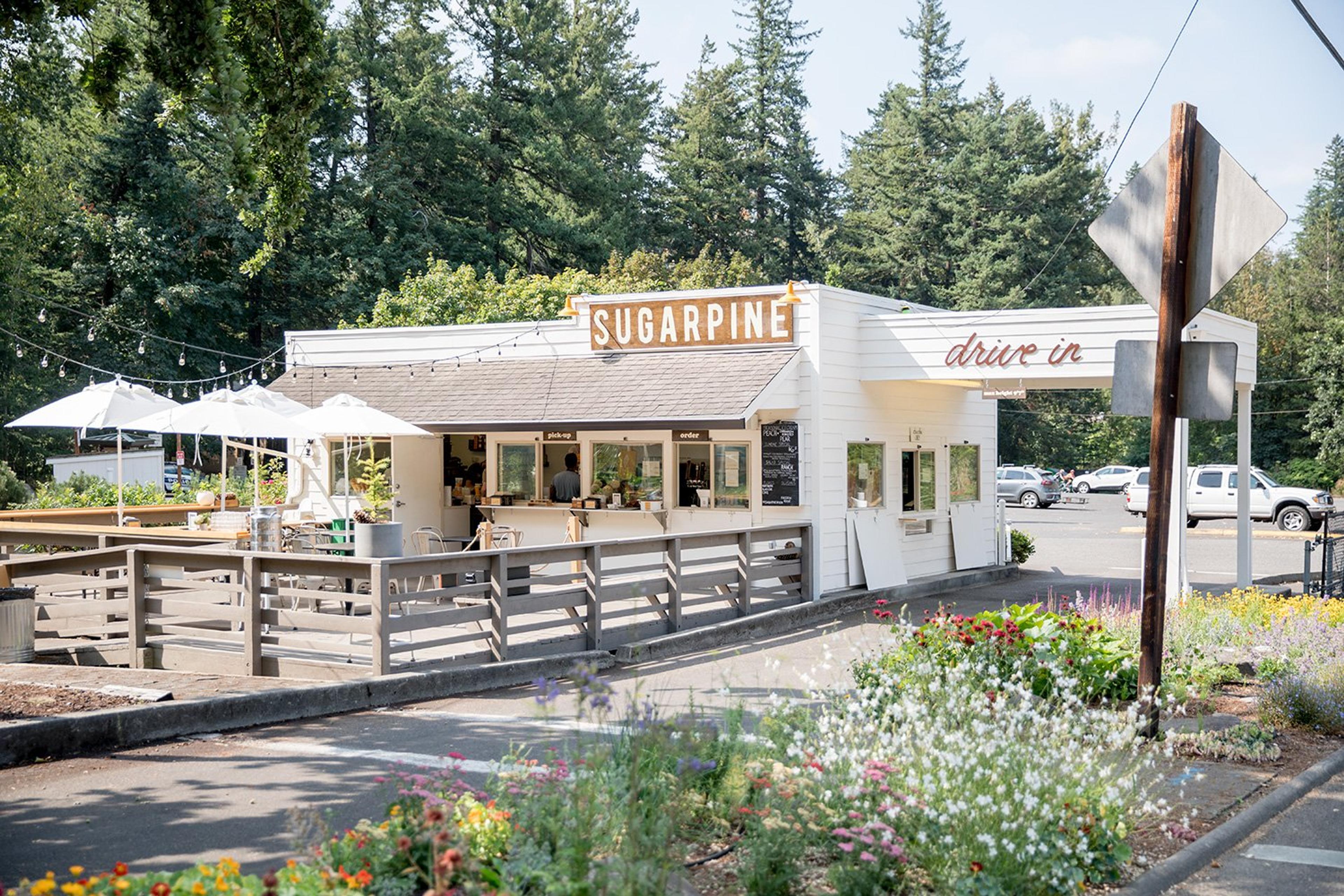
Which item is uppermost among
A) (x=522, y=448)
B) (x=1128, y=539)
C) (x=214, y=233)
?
(x=214, y=233)

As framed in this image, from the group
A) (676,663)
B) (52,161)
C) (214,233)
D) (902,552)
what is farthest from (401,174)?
(676,663)

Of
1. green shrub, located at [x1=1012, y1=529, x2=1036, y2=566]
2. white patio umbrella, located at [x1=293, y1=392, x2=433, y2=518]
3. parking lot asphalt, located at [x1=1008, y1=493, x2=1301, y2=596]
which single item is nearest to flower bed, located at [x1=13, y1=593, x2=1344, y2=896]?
white patio umbrella, located at [x1=293, y1=392, x2=433, y2=518]

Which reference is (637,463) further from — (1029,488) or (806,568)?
(1029,488)

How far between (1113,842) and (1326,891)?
0.98 metres

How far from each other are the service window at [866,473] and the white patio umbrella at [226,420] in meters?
7.50

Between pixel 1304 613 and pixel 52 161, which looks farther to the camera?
pixel 52 161

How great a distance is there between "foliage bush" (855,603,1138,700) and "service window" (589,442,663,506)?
Result: 9133 millimetres

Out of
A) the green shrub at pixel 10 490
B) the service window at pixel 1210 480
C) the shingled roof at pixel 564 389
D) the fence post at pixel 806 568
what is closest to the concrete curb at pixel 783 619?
the fence post at pixel 806 568

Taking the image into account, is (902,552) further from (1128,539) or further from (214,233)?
(214,233)

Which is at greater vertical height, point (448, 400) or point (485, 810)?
point (448, 400)

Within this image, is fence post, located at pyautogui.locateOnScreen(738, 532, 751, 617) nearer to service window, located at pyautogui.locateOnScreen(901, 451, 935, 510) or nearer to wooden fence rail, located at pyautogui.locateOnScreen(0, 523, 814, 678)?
wooden fence rail, located at pyautogui.locateOnScreen(0, 523, 814, 678)

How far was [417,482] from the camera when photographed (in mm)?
19609

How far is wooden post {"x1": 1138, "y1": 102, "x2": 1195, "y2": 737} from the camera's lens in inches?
299

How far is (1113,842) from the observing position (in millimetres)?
5648
